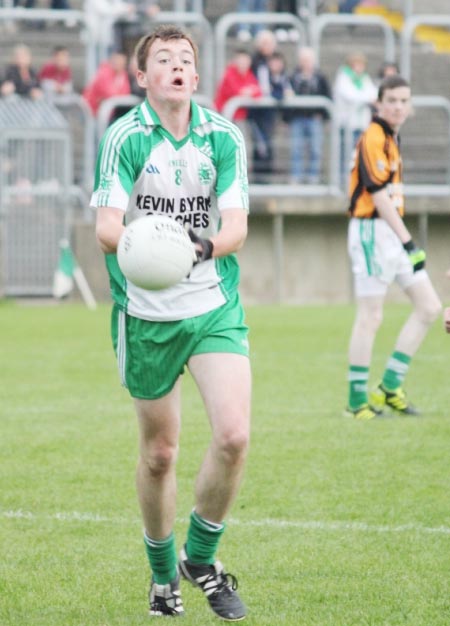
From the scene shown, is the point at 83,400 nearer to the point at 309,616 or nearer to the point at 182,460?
the point at 182,460

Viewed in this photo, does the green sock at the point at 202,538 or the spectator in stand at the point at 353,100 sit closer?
the green sock at the point at 202,538

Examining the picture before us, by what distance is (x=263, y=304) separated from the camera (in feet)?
71.8

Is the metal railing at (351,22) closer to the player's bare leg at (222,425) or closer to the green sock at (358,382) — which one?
the green sock at (358,382)

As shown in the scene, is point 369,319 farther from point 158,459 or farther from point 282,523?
point 158,459

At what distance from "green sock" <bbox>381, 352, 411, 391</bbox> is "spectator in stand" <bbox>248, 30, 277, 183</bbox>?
35.9ft

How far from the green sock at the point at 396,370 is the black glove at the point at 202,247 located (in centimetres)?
557

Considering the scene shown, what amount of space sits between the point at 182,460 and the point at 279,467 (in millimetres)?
638

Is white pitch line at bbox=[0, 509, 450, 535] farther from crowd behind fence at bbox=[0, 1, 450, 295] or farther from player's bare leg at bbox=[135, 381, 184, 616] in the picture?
crowd behind fence at bbox=[0, 1, 450, 295]

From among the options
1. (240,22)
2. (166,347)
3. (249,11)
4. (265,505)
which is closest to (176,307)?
(166,347)

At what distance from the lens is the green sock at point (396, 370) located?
35.7 ft

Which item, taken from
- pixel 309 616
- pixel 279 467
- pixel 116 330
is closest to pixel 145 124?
pixel 116 330

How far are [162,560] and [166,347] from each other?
2.81 ft

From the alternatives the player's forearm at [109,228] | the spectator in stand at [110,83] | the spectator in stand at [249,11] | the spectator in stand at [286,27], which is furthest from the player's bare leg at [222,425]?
the spectator in stand at [249,11]

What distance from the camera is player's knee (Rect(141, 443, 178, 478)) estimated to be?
5668 millimetres
